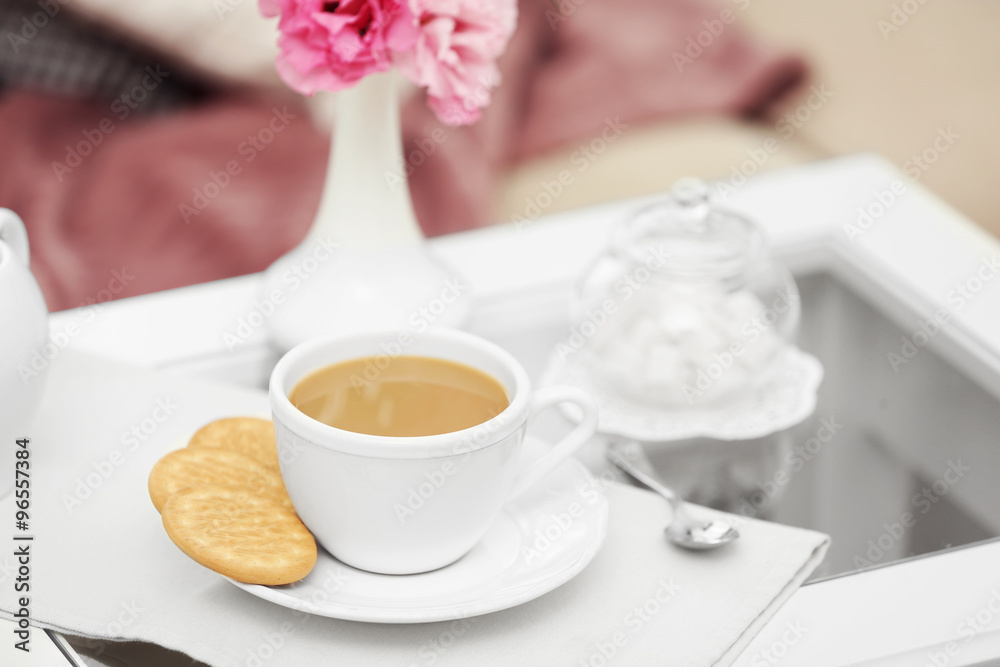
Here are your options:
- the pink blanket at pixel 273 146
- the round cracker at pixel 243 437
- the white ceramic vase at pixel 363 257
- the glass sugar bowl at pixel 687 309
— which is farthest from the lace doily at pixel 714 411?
the pink blanket at pixel 273 146

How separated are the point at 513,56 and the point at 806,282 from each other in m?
0.72

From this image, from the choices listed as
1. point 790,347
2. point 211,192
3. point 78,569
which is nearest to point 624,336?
point 790,347

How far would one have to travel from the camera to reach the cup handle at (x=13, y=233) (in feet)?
2.10

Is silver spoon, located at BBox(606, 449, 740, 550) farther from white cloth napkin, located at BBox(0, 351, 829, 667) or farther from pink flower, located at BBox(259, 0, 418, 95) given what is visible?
pink flower, located at BBox(259, 0, 418, 95)

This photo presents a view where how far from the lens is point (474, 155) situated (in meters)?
1.46

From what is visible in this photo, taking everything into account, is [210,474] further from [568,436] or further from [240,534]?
[568,436]

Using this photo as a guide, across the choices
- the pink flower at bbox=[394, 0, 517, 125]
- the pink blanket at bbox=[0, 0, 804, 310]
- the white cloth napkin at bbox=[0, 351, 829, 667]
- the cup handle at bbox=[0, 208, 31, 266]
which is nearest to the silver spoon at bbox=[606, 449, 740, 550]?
the white cloth napkin at bbox=[0, 351, 829, 667]

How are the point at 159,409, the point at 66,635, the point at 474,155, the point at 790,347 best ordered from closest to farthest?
1. the point at 66,635
2. the point at 159,409
3. the point at 790,347
4. the point at 474,155

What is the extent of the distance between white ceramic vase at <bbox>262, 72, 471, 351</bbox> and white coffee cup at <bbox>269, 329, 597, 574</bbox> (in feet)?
0.59

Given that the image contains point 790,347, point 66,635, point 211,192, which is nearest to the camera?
point 66,635

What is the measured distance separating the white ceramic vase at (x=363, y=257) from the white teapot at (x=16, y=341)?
0.64ft

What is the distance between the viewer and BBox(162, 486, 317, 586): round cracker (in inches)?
21.4

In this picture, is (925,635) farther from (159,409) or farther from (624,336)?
(159,409)

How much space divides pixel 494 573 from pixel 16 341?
0.90ft
